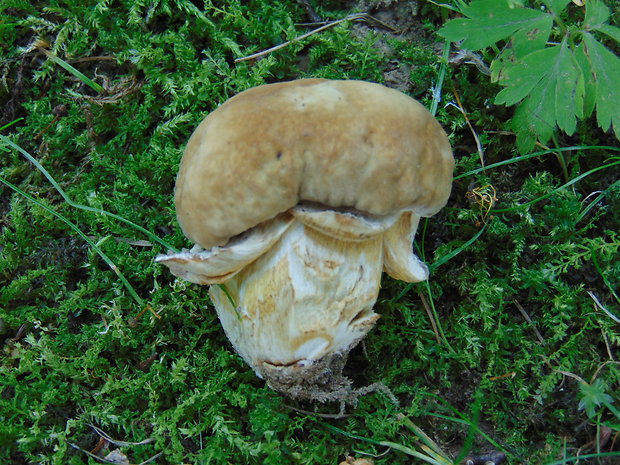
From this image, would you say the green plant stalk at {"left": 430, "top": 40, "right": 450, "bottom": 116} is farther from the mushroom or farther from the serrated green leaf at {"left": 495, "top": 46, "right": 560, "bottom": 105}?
the mushroom

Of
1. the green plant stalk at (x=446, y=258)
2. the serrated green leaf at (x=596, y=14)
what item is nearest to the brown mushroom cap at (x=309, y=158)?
the green plant stalk at (x=446, y=258)

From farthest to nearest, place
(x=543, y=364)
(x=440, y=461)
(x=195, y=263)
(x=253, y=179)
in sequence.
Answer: (x=543, y=364) → (x=440, y=461) → (x=195, y=263) → (x=253, y=179)

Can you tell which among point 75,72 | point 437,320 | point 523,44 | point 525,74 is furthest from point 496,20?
point 75,72

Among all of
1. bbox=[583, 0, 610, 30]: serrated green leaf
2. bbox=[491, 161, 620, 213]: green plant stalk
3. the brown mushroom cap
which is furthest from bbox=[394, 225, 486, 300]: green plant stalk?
bbox=[583, 0, 610, 30]: serrated green leaf

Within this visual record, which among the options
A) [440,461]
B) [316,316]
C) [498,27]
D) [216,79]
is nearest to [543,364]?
[440,461]

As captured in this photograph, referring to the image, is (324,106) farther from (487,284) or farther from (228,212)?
(487,284)

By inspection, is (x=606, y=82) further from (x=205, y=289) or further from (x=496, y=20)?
(x=205, y=289)

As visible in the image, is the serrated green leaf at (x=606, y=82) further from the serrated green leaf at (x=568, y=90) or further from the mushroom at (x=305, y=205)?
the mushroom at (x=305, y=205)
